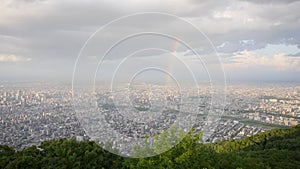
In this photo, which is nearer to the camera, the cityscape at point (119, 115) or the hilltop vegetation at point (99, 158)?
the cityscape at point (119, 115)

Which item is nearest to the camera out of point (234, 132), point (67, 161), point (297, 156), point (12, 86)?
point (67, 161)

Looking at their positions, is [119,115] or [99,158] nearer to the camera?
[119,115]

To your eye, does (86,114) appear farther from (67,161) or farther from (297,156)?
(297,156)

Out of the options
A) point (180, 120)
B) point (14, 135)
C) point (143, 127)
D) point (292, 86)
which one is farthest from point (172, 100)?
point (292, 86)

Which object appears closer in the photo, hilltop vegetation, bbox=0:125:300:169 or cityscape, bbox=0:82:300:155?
cityscape, bbox=0:82:300:155

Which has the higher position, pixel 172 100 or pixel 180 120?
pixel 172 100

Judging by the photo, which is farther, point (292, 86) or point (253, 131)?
point (292, 86)

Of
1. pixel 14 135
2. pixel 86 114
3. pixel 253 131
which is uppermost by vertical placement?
pixel 86 114

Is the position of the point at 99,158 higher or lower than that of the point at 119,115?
lower
